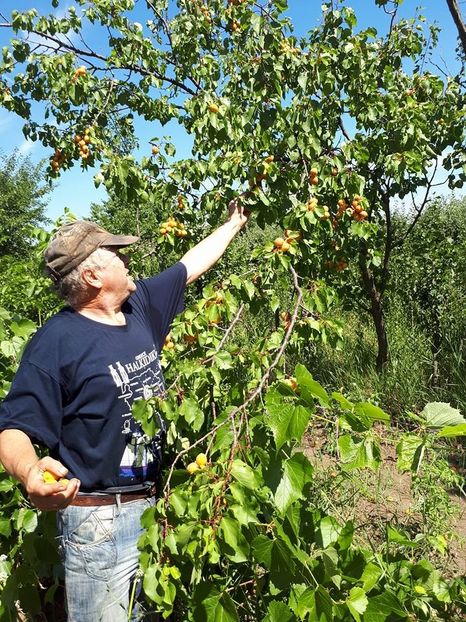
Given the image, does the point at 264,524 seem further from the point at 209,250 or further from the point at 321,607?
the point at 209,250

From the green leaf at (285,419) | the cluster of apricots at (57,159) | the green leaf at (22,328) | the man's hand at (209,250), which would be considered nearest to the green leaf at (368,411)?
the green leaf at (285,419)

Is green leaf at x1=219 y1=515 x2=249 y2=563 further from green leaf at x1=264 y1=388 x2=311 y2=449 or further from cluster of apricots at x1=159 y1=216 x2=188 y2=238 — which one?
cluster of apricots at x1=159 y1=216 x2=188 y2=238

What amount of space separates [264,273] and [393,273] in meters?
4.29

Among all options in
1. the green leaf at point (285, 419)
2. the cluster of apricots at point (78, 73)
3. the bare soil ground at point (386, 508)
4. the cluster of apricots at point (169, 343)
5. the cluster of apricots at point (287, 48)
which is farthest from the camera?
the cluster of apricots at point (78, 73)

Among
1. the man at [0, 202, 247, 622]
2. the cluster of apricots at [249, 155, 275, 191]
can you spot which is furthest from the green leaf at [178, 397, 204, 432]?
the cluster of apricots at [249, 155, 275, 191]

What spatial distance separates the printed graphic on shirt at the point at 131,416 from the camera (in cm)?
160

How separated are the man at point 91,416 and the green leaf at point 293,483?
0.61 metres

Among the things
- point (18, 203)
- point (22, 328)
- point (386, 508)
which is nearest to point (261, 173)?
point (22, 328)

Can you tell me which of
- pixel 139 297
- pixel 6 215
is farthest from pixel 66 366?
pixel 6 215

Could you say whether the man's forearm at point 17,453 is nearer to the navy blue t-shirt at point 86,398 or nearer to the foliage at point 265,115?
the navy blue t-shirt at point 86,398

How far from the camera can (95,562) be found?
157 centimetres

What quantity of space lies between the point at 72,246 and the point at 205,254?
739 millimetres

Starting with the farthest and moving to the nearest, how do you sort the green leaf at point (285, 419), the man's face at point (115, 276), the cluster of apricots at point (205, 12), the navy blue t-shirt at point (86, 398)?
the cluster of apricots at point (205, 12) → the man's face at point (115, 276) → the navy blue t-shirt at point (86, 398) → the green leaf at point (285, 419)

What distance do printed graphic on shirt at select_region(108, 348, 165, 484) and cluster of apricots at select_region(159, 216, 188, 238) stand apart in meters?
1.21
